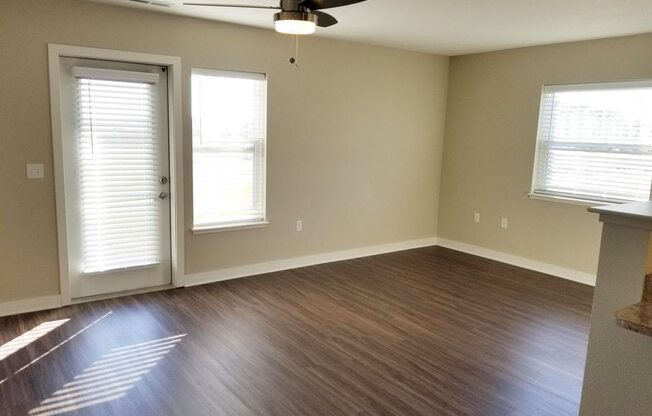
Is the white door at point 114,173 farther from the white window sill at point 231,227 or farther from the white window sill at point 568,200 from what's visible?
the white window sill at point 568,200

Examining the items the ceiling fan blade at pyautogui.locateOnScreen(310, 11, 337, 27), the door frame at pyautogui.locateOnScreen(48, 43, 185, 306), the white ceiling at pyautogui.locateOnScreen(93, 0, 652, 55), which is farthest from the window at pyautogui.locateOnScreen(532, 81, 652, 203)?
the door frame at pyautogui.locateOnScreen(48, 43, 185, 306)

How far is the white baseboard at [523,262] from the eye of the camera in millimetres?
4886

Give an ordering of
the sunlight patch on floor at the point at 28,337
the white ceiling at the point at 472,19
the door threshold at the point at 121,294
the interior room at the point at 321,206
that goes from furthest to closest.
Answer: the door threshold at the point at 121,294 → the white ceiling at the point at 472,19 → the sunlight patch on floor at the point at 28,337 → the interior room at the point at 321,206

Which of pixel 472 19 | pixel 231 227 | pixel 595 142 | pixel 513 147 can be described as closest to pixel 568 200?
pixel 595 142

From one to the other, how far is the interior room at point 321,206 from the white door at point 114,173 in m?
0.02

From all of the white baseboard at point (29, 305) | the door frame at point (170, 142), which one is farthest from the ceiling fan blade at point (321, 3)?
the white baseboard at point (29, 305)

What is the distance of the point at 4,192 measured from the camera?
3.49m

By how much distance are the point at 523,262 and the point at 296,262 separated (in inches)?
103

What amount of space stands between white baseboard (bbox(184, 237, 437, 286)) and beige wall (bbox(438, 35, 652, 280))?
0.67 metres

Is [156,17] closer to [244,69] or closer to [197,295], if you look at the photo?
[244,69]

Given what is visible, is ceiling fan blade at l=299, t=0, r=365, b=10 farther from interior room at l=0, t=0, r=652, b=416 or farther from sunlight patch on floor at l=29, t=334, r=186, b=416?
sunlight patch on floor at l=29, t=334, r=186, b=416

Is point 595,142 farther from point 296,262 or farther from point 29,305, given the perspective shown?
point 29,305

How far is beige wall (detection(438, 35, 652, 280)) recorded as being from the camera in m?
4.70

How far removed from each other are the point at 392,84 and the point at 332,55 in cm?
94
